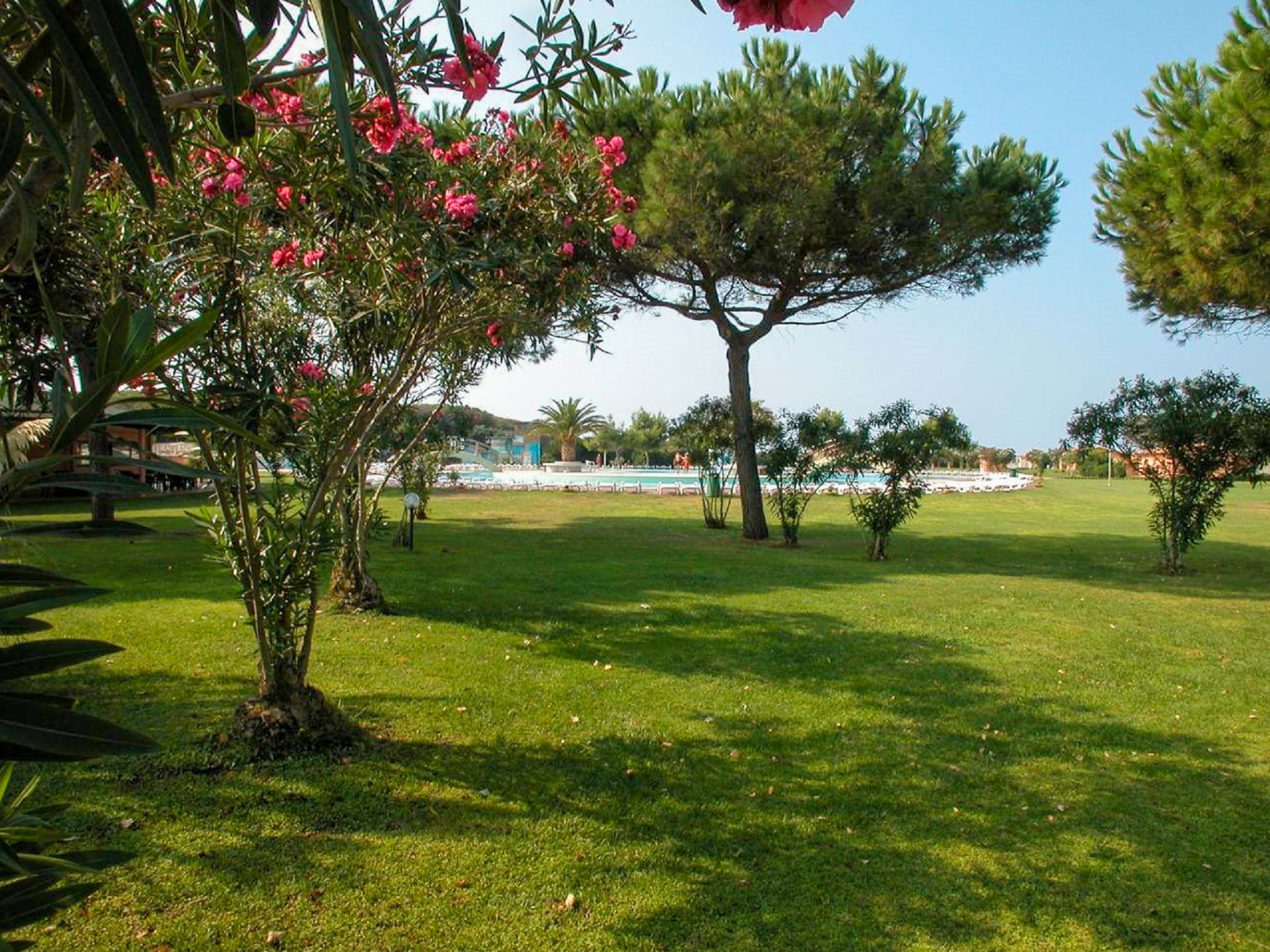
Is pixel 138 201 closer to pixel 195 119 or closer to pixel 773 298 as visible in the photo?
pixel 195 119

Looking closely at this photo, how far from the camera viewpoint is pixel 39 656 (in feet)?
3.80

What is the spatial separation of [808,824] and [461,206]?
3.67m

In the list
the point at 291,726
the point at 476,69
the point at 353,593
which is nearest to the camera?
the point at 476,69

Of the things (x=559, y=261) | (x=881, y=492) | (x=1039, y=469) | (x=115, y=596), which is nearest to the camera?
(x=559, y=261)

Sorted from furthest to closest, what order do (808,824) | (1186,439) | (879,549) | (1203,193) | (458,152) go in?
(879,549) → (1186,439) → (1203,193) → (458,152) → (808,824)

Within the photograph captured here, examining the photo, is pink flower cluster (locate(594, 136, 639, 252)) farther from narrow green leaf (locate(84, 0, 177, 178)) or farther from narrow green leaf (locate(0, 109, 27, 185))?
narrow green leaf (locate(84, 0, 177, 178))

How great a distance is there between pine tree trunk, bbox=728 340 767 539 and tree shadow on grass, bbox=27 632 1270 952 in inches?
444

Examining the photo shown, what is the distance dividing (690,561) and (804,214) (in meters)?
5.96

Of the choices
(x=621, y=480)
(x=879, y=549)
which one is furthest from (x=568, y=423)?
(x=879, y=549)

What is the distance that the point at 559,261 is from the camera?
5.25 meters

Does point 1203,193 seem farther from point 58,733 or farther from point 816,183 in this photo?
point 58,733

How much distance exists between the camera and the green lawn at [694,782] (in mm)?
2936

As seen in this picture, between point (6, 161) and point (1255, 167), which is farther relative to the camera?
Answer: point (1255, 167)

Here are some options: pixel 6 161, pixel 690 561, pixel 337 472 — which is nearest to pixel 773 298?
pixel 690 561
